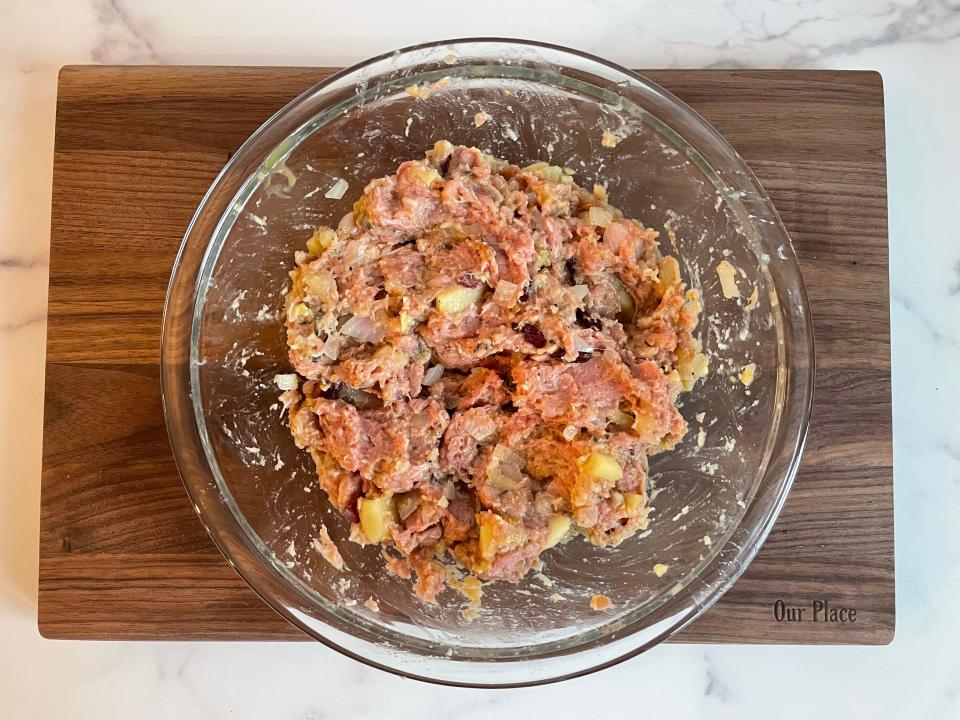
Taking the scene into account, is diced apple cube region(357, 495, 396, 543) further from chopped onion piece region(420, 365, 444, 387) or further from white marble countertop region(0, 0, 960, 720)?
white marble countertop region(0, 0, 960, 720)

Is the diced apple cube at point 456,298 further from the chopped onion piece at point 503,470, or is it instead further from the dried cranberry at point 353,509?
the dried cranberry at point 353,509

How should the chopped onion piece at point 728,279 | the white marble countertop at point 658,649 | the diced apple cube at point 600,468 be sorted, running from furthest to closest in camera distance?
the white marble countertop at point 658,649 → the chopped onion piece at point 728,279 → the diced apple cube at point 600,468

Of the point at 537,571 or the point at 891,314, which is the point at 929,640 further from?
the point at 537,571

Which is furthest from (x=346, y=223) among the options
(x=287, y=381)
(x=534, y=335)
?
(x=534, y=335)

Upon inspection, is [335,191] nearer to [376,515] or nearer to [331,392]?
[331,392]

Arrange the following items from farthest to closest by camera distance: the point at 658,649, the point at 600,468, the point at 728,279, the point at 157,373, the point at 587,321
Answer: the point at 658,649 < the point at 157,373 < the point at 728,279 < the point at 587,321 < the point at 600,468

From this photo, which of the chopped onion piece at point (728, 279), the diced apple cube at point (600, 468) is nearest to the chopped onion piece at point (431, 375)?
the diced apple cube at point (600, 468)

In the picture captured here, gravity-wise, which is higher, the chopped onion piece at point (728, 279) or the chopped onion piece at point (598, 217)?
the chopped onion piece at point (598, 217)

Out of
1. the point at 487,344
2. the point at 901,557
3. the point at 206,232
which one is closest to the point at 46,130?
the point at 206,232
